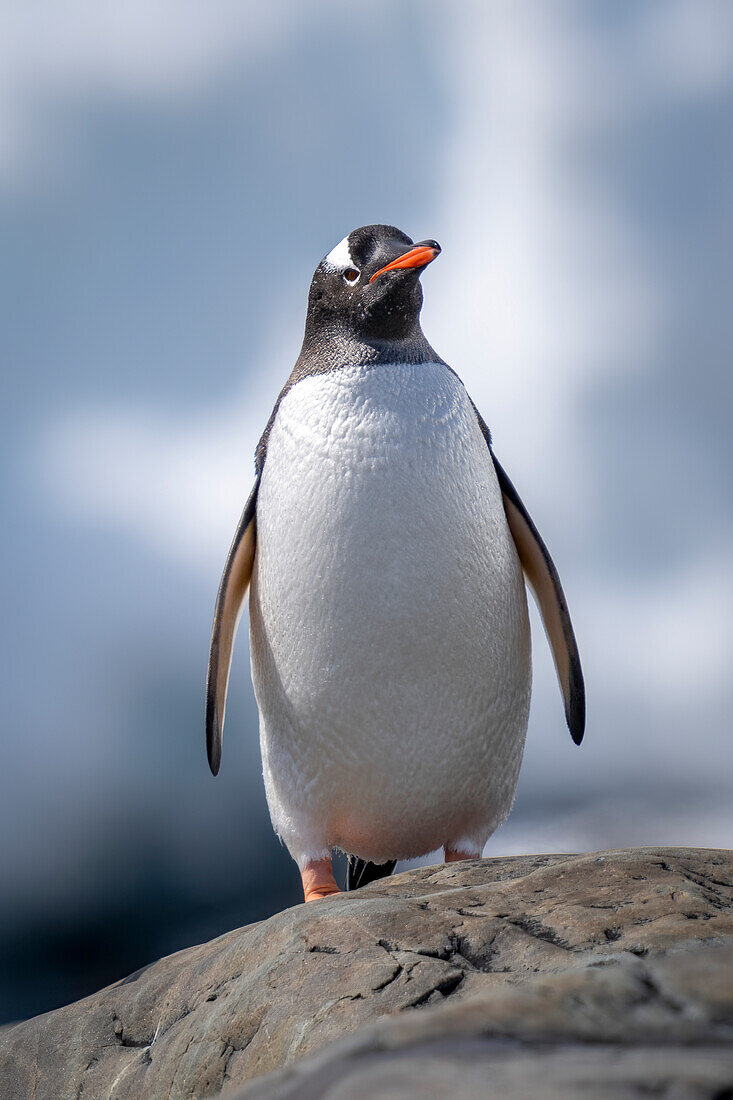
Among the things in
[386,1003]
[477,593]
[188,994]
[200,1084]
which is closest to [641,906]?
[386,1003]

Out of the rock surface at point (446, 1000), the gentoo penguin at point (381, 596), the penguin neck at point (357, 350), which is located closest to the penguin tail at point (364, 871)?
the gentoo penguin at point (381, 596)

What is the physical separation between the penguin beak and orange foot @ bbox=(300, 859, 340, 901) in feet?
3.95

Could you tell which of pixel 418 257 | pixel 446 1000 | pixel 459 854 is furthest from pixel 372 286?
pixel 446 1000

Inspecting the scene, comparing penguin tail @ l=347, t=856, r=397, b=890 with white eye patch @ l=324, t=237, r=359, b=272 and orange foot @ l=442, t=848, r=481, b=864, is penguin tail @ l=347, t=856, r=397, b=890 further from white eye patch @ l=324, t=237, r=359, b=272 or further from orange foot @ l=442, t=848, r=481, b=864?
white eye patch @ l=324, t=237, r=359, b=272

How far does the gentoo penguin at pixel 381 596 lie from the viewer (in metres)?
1.61

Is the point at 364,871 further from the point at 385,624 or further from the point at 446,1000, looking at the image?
the point at 446,1000

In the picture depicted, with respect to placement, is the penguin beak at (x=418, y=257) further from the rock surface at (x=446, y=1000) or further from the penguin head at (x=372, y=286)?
the rock surface at (x=446, y=1000)

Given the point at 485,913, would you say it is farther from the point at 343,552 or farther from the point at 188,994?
the point at 343,552

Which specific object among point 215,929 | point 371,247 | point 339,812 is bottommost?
point 215,929

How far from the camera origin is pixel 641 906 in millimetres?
918

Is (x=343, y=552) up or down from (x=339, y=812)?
up

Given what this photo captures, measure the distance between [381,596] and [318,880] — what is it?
0.59 metres

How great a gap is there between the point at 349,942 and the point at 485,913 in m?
0.16

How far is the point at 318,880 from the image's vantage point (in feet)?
5.53
